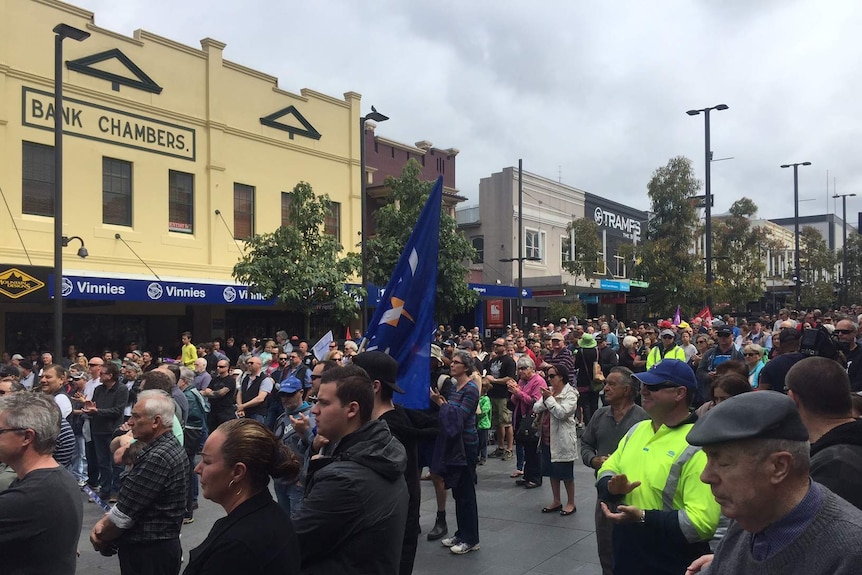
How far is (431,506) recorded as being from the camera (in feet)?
27.4

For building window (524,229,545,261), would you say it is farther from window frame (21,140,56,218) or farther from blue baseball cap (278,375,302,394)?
blue baseball cap (278,375,302,394)

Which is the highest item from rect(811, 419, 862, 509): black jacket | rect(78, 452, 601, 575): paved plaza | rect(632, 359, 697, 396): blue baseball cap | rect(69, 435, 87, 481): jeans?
rect(632, 359, 697, 396): blue baseball cap

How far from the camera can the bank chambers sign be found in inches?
751

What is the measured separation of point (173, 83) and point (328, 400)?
21.5m

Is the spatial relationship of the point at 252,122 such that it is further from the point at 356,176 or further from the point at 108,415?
the point at 108,415

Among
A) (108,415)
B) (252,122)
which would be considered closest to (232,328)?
(252,122)

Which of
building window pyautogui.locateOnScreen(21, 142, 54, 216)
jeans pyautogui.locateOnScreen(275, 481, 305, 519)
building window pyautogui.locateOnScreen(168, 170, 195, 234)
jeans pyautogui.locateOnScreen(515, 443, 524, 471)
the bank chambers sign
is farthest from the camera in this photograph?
building window pyautogui.locateOnScreen(168, 170, 195, 234)

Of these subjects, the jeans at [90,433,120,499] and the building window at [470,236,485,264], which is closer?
the jeans at [90,433,120,499]

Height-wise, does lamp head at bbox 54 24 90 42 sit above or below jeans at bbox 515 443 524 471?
above

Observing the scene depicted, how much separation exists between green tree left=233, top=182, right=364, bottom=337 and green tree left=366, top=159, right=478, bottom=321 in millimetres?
4859

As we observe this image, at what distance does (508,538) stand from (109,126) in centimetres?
1825

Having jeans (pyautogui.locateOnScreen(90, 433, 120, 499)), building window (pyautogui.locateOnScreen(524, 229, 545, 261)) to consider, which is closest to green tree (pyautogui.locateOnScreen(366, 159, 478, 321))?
building window (pyautogui.locateOnScreen(524, 229, 545, 261))

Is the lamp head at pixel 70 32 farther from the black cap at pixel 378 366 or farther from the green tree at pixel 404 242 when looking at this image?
the green tree at pixel 404 242

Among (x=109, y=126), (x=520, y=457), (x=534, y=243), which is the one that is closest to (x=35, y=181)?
(x=109, y=126)
